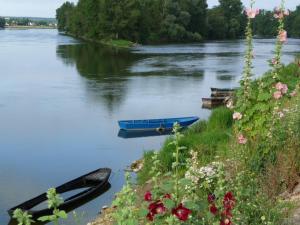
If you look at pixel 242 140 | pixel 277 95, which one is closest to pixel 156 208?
pixel 242 140

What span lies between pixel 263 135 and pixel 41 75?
111 feet

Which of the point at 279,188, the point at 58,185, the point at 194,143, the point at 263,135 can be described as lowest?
the point at 58,185

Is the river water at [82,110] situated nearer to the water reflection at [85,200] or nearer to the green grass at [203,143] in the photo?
the water reflection at [85,200]

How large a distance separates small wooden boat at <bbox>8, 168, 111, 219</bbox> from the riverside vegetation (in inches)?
149

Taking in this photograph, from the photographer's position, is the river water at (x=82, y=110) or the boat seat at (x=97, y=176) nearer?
the boat seat at (x=97, y=176)

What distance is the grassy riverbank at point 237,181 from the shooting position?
3.56 meters

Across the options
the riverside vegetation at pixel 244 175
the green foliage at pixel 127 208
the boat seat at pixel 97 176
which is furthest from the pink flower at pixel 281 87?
the boat seat at pixel 97 176

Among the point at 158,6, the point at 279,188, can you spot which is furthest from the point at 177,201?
the point at 158,6

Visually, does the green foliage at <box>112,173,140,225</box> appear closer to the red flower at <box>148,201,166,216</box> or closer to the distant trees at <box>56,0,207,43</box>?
the red flower at <box>148,201,166,216</box>

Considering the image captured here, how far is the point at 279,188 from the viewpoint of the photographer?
6.21 m

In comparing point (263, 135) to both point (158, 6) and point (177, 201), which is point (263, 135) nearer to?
point (177, 201)

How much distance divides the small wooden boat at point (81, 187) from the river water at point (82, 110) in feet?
0.73

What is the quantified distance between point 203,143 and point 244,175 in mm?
7657

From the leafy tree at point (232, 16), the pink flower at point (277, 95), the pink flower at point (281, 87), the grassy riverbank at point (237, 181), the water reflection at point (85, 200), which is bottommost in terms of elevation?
the water reflection at point (85, 200)
